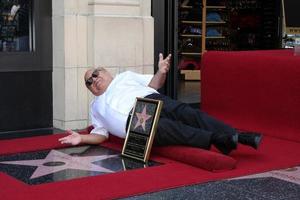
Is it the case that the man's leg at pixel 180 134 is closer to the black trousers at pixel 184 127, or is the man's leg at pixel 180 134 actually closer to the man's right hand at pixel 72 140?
the black trousers at pixel 184 127

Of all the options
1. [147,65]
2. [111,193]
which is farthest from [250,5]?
[111,193]

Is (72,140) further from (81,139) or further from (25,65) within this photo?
(25,65)

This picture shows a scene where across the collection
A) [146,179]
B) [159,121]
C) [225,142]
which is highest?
[159,121]

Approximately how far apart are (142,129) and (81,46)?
1972mm

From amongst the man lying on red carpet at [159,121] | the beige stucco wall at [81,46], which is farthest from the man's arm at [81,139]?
the beige stucco wall at [81,46]

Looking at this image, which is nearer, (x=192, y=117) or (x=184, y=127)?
(x=184, y=127)

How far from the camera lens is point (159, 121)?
374 centimetres

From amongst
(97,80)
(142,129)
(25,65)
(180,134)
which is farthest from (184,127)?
(25,65)

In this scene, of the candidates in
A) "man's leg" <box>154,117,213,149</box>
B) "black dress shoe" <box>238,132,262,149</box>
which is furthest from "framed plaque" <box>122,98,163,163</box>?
"black dress shoe" <box>238,132,262,149</box>

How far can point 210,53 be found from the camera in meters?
5.16

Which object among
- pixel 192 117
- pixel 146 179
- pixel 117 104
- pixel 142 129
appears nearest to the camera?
pixel 146 179

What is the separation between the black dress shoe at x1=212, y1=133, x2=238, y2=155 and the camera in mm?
3598

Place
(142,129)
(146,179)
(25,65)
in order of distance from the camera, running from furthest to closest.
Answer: (25,65) < (142,129) < (146,179)

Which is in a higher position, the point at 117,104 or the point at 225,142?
the point at 117,104
